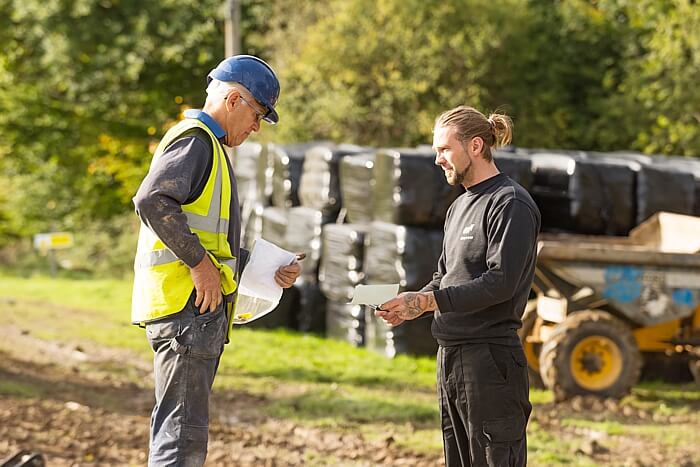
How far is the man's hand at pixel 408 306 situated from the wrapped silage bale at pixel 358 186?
26.7ft

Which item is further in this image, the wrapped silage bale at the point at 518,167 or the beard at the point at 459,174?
the wrapped silage bale at the point at 518,167

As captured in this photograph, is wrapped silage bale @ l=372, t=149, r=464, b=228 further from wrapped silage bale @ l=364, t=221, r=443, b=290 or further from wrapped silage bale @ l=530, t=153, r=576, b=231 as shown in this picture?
wrapped silage bale @ l=530, t=153, r=576, b=231

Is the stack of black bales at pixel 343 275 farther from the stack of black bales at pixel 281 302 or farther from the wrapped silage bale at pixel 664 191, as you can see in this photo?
the wrapped silage bale at pixel 664 191

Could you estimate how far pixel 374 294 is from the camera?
4.32m

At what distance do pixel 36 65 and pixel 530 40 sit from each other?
12.6m

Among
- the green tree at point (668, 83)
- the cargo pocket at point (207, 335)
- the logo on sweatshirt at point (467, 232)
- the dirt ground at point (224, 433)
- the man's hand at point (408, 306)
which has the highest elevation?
the green tree at point (668, 83)

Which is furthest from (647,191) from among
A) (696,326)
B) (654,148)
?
(654,148)

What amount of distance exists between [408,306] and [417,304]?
0.12 ft

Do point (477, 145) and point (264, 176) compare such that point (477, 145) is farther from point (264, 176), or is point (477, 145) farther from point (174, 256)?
point (264, 176)

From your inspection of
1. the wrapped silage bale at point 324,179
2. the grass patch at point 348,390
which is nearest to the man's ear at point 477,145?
the grass patch at point 348,390

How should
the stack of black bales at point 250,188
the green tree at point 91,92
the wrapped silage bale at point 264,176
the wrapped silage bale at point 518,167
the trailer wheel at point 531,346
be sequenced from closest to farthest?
Result: the trailer wheel at point 531,346
the wrapped silage bale at point 518,167
the wrapped silage bale at point 264,176
the stack of black bales at point 250,188
the green tree at point 91,92

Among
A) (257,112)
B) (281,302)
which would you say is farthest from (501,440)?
(281,302)

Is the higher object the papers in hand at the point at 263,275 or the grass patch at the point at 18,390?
the papers in hand at the point at 263,275

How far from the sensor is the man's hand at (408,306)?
4.27 metres
